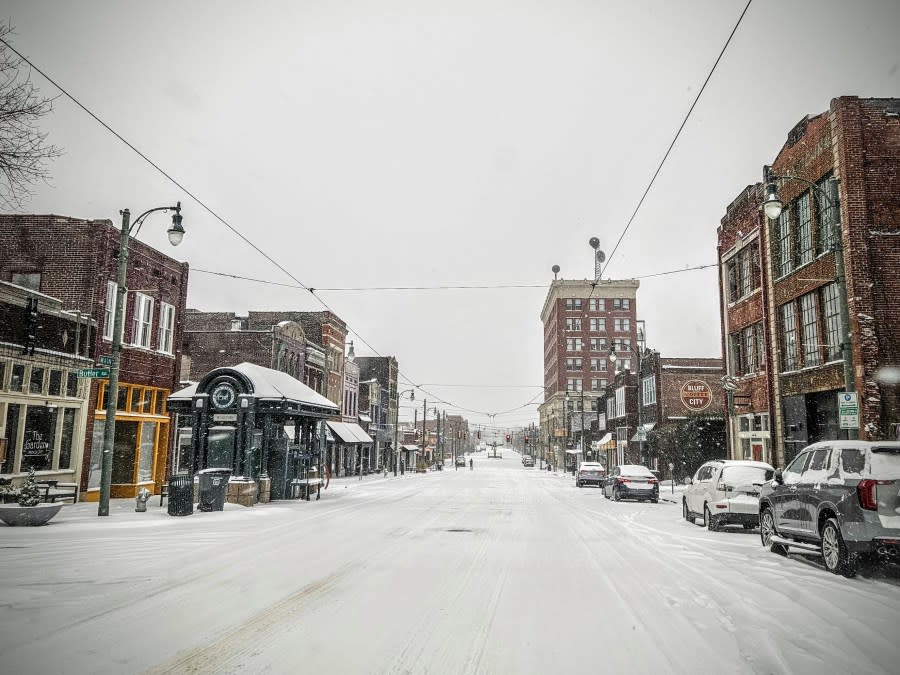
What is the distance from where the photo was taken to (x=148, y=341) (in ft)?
89.7

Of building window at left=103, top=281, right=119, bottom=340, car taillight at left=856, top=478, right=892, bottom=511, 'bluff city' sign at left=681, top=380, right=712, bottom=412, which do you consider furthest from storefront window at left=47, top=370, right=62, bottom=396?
'bluff city' sign at left=681, top=380, right=712, bottom=412

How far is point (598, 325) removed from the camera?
110 meters

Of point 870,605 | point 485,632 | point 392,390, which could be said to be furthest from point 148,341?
point 392,390

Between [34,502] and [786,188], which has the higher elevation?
[786,188]

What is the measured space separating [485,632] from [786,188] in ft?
76.0

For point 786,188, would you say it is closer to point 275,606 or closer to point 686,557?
point 686,557

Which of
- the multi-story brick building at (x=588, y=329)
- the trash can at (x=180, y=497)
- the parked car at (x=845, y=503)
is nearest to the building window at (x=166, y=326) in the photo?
the trash can at (x=180, y=497)

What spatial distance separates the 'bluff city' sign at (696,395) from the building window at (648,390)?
4.91 metres

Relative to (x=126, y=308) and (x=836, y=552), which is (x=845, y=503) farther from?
(x=126, y=308)

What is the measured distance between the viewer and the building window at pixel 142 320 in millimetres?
26484

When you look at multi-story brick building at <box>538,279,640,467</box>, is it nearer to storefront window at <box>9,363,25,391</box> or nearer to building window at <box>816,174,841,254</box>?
building window at <box>816,174,841,254</box>

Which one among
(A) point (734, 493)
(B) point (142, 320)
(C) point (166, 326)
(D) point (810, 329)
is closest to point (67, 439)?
(B) point (142, 320)

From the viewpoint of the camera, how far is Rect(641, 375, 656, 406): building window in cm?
4842

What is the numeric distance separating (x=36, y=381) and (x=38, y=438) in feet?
5.84
